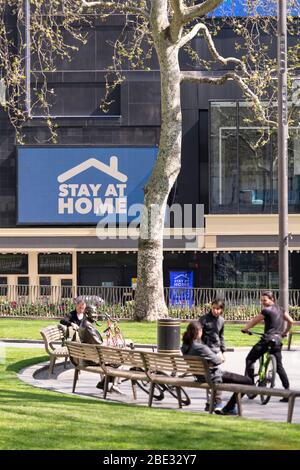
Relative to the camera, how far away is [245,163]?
43.8 meters

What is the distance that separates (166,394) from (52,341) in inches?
182

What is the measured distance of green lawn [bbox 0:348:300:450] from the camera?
11570 mm

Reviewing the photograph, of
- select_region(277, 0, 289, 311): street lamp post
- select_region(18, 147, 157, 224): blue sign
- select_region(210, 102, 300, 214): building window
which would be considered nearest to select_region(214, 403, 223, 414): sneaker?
select_region(277, 0, 289, 311): street lamp post

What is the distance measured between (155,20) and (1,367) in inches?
610

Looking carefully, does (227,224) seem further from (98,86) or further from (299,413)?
(299,413)

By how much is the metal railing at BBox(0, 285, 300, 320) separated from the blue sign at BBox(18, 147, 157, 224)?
720cm

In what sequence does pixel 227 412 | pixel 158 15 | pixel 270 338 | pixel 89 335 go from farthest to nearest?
pixel 158 15 < pixel 89 335 < pixel 270 338 < pixel 227 412

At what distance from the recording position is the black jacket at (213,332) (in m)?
16.7

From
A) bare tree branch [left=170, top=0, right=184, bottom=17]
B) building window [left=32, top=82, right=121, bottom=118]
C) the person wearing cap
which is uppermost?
bare tree branch [left=170, top=0, right=184, bottom=17]

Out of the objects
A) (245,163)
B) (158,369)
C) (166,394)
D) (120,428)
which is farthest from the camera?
(245,163)

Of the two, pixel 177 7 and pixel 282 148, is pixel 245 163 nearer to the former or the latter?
pixel 177 7

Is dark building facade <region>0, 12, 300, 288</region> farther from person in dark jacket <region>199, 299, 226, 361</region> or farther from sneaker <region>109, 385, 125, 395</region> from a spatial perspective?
person in dark jacket <region>199, 299, 226, 361</region>

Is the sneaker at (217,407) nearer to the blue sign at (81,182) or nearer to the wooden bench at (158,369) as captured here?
the wooden bench at (158,369)

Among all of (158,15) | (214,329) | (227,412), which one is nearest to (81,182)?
(158,15)
